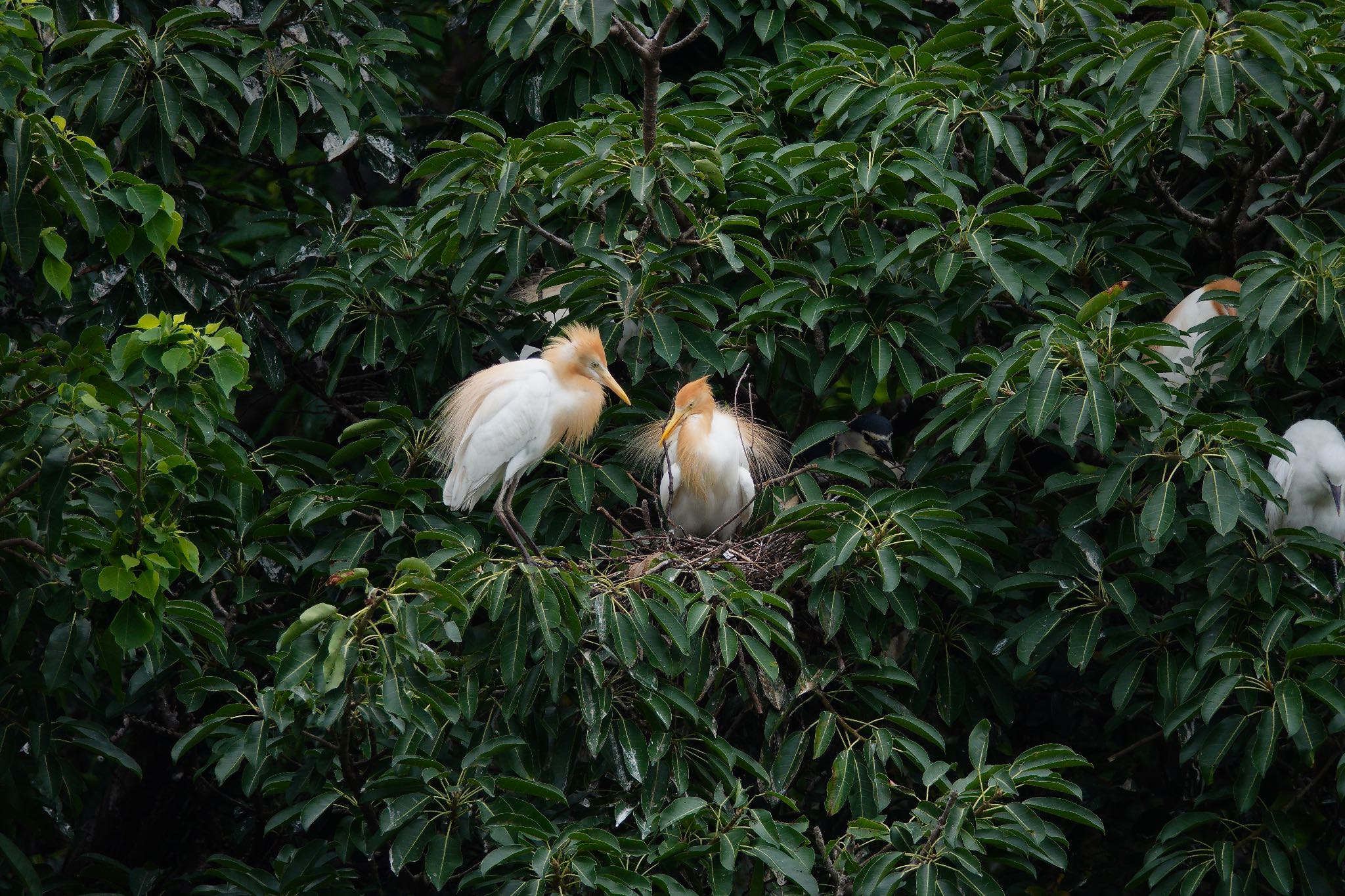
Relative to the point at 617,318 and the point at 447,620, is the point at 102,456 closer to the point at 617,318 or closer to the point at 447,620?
the point at 447,620

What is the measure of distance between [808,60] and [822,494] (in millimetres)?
1530

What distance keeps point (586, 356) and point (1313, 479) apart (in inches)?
90.9

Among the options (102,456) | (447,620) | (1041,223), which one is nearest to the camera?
(447,620)

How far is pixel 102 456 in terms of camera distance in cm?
349

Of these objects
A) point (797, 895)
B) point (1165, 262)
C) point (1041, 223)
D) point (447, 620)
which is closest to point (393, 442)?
point (447, 620)

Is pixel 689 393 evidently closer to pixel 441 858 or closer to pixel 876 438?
pixel 876 438

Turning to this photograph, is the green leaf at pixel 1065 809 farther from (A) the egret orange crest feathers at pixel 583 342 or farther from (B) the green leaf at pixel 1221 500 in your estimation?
(A) the egret orange crest feathers at pixel 583 342

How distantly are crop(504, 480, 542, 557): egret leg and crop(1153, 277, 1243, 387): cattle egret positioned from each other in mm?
2015

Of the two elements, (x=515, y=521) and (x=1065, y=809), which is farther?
(x=515, y=521)

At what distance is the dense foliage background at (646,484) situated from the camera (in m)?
3.48

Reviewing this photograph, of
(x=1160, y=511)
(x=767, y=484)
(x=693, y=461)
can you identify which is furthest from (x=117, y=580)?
(x=1160, y=511)

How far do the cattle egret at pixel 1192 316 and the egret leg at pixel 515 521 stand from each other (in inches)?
79.3

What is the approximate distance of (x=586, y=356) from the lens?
15.3 ft

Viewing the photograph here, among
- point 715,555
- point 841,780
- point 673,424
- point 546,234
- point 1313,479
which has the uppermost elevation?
point 546,234
